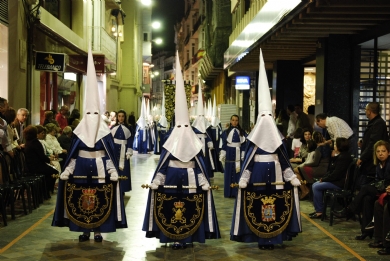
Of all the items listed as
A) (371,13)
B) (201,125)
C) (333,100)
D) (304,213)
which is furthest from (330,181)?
(201,125)

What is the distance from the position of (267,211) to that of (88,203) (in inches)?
99.6

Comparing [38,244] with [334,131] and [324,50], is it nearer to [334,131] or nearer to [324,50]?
[334,131]

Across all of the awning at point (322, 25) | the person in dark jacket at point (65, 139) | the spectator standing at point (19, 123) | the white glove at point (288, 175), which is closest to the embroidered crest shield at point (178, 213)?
the white glove at point (288, 175)

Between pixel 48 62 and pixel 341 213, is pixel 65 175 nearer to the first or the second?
pixel 341 213

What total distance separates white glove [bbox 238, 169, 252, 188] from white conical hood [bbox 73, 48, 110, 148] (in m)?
2.09

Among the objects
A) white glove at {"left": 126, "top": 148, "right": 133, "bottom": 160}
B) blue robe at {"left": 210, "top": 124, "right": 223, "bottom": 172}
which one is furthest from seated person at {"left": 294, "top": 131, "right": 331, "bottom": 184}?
blue robe at {"left": 210, "top": 124, "right": 223, "bottom": 172}

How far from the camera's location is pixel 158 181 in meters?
9.29

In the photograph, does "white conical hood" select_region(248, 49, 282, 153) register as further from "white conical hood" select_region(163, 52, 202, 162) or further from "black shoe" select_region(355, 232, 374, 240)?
"black shoe" select_region(355, 232, 374, 240)

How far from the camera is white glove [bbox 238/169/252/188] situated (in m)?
9.32

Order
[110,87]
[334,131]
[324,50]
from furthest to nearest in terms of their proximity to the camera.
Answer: [110,87], [324,50], [334,131]

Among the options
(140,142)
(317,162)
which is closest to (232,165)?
(317,162)

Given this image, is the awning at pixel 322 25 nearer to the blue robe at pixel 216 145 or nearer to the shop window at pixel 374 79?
the shop window at pixel 374 79

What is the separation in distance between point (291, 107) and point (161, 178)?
37.4 feet

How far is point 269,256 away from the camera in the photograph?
900 centimetres
